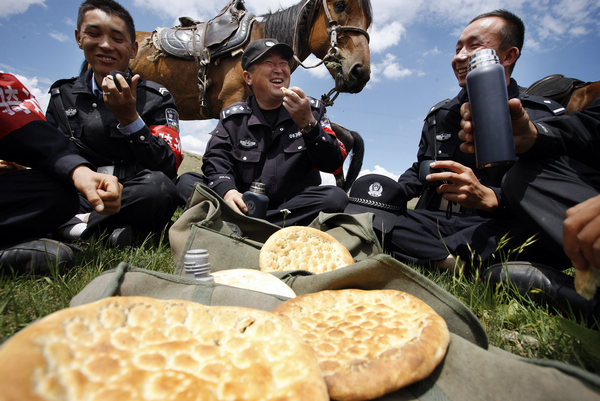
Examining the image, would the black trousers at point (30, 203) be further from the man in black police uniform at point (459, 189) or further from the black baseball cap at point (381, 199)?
the man in black police uniform at point (459, 189)

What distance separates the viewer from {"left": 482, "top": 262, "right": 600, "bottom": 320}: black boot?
150cm

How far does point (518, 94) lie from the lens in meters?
2.61

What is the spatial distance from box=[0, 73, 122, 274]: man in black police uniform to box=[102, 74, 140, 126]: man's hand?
426mm

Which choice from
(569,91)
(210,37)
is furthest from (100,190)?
(569,91)

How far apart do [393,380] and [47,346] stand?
0.73 metres

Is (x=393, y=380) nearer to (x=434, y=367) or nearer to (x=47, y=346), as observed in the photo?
(x=434, y=367)

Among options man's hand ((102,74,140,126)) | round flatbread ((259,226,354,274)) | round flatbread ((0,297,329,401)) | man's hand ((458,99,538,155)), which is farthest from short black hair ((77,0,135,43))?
round flatbread ((0,297,329,401))

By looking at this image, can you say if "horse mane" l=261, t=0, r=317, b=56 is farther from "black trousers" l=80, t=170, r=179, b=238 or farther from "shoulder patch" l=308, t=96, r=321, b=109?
"black trousers" l=80, t=170, r=179, b=238

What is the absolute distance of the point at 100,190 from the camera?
6.14 ft

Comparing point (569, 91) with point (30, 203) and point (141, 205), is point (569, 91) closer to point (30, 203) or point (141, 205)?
point (141, 205)

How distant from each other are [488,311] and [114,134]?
297 cm

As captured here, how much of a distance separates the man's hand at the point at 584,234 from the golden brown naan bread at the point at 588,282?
0.02 metres

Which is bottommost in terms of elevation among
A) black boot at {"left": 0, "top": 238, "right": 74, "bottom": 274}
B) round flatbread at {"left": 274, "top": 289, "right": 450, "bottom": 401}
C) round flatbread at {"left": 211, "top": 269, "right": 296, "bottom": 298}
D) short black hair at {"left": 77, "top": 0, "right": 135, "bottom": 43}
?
black boot at {"left": 0, "top": 238, "right": 74, "bottom": 274}

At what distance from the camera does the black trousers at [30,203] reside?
1976 millimetres
